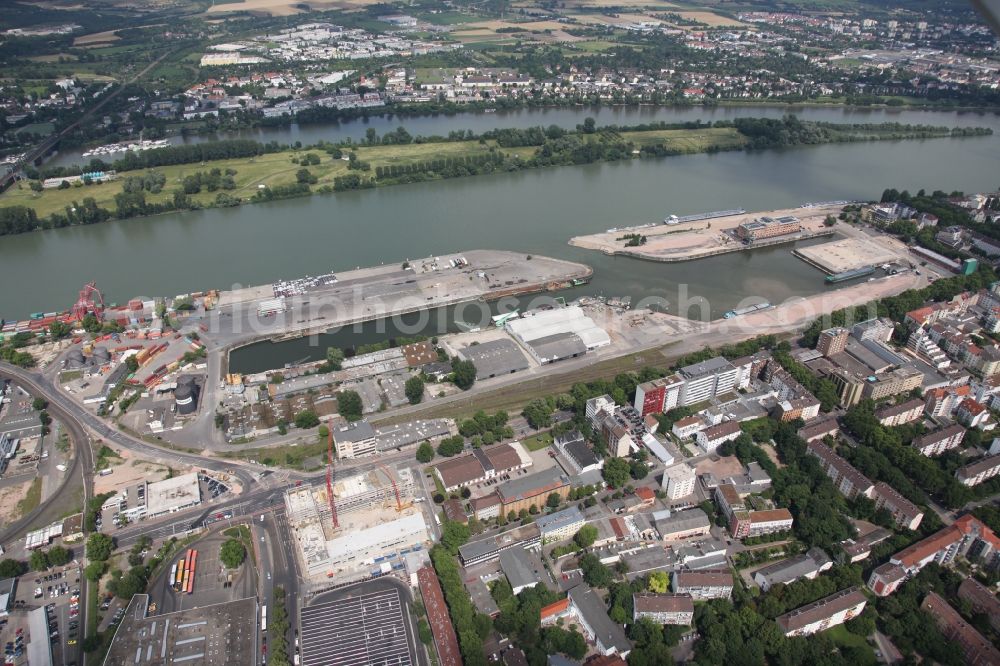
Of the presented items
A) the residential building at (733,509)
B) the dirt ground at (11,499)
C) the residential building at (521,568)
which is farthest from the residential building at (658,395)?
the dirt ground at (11,499)

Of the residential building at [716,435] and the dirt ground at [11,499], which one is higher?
the residential building at [716,435]

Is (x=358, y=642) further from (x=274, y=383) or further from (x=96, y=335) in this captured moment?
(x=96, y=335)

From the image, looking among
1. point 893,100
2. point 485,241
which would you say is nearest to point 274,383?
point 485,241

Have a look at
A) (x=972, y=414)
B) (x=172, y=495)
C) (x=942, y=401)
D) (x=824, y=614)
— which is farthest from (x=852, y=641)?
(x=172, y=495)

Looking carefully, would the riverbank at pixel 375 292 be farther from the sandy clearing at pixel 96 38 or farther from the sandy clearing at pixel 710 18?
the sandy clearing at pixel 710 18

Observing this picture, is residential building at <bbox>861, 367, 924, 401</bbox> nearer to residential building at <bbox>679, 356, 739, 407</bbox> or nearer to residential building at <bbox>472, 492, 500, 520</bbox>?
residential building at <bbox>679, 356, 739, 407</bbox>
